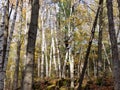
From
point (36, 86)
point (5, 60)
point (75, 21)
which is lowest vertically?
point (36, 86)

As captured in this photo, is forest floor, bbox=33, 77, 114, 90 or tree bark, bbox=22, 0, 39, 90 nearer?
tree bark, bbox=22, 0, 39, 90

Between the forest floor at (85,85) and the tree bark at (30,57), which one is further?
the forest floor at (85,85)

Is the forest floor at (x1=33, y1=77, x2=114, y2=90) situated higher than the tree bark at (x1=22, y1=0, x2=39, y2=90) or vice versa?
the tree bark at (x1=22, y1=0, x2=39, y2=90)

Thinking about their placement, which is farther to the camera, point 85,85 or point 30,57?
point 85,85

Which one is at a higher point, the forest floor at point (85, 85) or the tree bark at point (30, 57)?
the tree bark at point (30, 57)

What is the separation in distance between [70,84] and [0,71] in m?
9.76

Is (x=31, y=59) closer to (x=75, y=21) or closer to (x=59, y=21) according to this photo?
(x=75, y=21)

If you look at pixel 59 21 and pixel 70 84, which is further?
pixel 59 21

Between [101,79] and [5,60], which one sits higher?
[5,60]

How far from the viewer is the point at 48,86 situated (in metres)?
17.5

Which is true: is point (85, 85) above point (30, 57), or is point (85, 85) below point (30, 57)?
below

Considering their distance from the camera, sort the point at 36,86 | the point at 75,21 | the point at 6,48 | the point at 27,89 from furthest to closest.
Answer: the point at 75,21, the point at 36,86, the point at 6,48, the point at 27,89

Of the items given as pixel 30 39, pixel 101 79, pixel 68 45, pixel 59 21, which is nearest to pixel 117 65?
pixel 30 39

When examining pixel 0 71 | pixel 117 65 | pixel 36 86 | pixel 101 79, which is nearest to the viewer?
pixel 0 71
